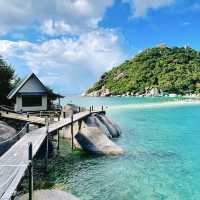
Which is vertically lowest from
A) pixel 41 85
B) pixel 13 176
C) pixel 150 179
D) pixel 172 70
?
pixel 150 179

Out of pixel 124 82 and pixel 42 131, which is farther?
pixel 124 82

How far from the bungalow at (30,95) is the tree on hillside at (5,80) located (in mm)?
2900

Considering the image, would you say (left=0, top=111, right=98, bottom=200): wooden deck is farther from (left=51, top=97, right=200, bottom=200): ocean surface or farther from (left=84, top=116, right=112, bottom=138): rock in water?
(left=84, top=116, right=112, bottom=138): rock in water

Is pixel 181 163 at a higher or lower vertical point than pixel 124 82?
lower

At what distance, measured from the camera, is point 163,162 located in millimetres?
22828

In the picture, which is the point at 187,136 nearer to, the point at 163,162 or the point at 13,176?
the point at 163,162

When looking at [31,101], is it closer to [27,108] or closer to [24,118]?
[27,108]

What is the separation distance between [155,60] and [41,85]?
165m

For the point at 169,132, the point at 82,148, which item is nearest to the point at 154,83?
the point at 169,132

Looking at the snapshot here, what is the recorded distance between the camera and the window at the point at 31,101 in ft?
120

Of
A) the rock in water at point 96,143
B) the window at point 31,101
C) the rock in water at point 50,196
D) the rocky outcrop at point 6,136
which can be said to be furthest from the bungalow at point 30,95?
the rock in water at point 50,196

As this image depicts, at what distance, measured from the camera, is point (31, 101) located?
3700 cm

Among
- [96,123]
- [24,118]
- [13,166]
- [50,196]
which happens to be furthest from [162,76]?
[50,196]

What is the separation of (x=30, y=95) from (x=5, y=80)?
5601 millimetres
